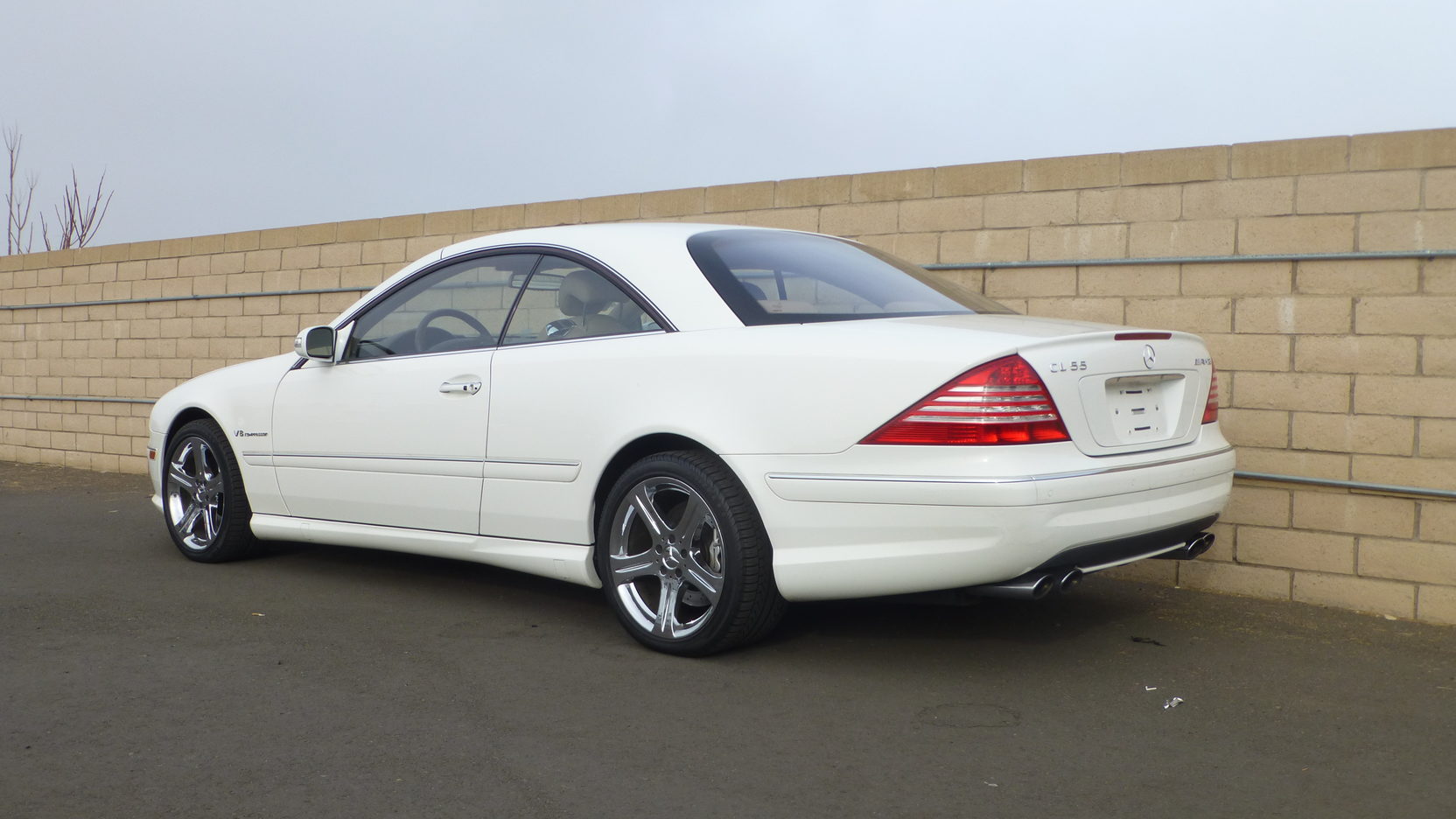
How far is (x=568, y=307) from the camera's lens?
15.4ft

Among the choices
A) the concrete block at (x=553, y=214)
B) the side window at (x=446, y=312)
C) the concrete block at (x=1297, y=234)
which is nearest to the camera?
the side window at (x=446, y=312)

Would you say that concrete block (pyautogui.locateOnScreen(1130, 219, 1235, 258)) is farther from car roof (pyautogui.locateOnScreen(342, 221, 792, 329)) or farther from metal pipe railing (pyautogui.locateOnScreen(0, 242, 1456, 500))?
car roof (pyautogui.locateOnScreen(342, 221, 792, 329))

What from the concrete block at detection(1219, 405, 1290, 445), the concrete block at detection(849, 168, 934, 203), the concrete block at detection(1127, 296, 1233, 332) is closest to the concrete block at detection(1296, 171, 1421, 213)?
the concrete block at detection(1127, 296, 1233, 332)

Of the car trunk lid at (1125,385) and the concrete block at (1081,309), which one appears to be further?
the concrete block at (1081,309)

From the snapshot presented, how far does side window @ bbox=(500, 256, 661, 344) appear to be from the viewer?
452 centimetres

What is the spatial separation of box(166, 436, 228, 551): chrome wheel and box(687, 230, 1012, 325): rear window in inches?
114

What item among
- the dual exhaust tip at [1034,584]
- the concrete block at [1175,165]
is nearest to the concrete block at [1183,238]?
the concrete block at [1175,165]

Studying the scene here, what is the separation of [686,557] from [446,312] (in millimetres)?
A: 1690

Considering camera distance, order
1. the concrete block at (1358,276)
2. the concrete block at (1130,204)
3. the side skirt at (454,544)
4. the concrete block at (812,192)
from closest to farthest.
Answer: the side skirt at (454,544) < the concrete block at (1358,276) < the concrete block at (1130,204) < the concrete block at (812,192)

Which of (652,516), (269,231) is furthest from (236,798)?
(269,231)

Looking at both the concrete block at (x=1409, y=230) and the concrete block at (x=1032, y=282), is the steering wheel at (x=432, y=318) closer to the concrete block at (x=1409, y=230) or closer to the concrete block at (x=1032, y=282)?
the concrete block at (x=1032, y=282)

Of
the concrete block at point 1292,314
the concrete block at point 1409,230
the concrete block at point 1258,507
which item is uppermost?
the concrete block at point 1409,230

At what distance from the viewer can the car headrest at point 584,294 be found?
4.60m

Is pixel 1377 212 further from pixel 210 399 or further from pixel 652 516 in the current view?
pixel 210 399
